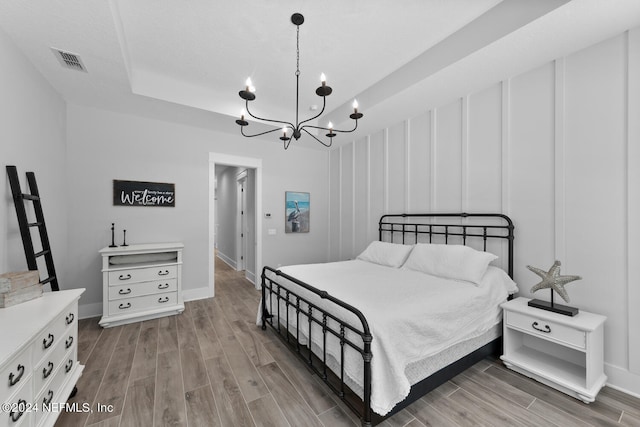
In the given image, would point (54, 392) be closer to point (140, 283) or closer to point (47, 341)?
point (47, 341)

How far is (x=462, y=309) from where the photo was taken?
203 centimetres

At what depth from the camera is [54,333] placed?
150 centimetres

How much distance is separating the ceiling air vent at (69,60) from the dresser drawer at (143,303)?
2525mm

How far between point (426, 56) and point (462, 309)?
2.39 m

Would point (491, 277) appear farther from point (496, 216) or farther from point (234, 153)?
point (234, 153)

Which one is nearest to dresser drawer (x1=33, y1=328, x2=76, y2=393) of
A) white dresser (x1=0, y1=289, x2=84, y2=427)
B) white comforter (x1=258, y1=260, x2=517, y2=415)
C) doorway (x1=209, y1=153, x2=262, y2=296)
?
white dresser (x1=0, y1=289, x2=84, y2=427)

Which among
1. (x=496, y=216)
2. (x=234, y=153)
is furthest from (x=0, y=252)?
(x=496, y=216)

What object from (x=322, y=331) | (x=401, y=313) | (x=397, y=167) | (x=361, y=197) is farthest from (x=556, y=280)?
(x=361, y=197)

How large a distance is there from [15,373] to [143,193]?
296 centimetres

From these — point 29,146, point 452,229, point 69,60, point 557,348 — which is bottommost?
point 557,348

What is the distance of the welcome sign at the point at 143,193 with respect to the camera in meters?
3.53

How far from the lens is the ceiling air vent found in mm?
2232

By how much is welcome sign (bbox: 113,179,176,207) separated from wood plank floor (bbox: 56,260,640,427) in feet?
5.64

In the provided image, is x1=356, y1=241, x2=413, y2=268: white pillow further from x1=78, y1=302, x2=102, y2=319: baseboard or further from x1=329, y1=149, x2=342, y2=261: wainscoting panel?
x1=78, y1=302, x2=102, y2=319: baseboard
